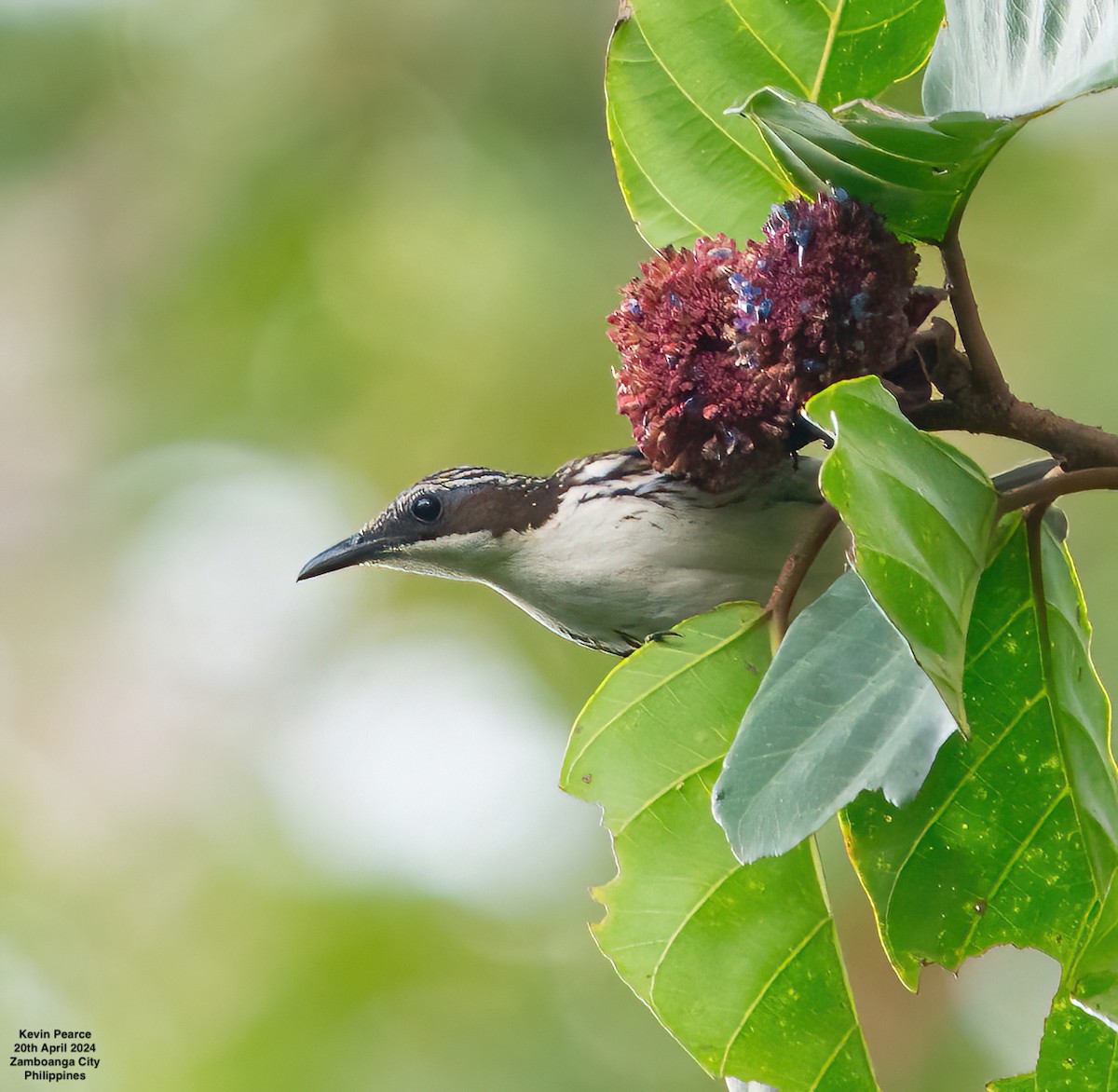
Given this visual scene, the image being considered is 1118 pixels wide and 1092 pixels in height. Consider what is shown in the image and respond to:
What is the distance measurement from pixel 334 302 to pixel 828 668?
164 inches

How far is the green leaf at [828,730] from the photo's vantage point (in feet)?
3.08

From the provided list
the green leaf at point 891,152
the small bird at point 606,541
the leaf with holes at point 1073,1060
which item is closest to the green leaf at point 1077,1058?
the leaf with holes at point 1073,1060

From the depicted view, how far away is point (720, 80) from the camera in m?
1.31

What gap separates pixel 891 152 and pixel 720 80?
0.32 m

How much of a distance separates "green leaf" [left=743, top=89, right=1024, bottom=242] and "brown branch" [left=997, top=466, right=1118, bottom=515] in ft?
0.73

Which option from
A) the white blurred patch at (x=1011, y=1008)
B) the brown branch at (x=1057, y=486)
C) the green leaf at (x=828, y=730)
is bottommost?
the white blurred patch at (x=1011, y=1008)

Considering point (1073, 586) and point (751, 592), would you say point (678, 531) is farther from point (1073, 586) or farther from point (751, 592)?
point (1073, 586)

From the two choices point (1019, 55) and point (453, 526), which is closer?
point (1019, 55)

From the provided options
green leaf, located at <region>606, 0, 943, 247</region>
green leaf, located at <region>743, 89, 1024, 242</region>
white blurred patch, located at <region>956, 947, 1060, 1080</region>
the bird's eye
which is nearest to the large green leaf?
green leaf, located at <region>743, 89, 1024, 242</region>

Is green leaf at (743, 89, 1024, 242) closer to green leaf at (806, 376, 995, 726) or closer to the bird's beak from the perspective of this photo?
green leaf at (806, 376, 995, 726)

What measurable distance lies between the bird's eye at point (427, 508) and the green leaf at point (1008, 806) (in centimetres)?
84

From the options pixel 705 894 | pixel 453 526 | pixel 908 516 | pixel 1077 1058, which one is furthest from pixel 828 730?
pixel 453 526

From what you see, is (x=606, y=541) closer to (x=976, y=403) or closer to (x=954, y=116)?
(x=976, y=403)

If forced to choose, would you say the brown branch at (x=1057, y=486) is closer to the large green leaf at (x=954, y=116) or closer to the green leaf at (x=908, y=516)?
the green leaf at (x=908, y=516)
